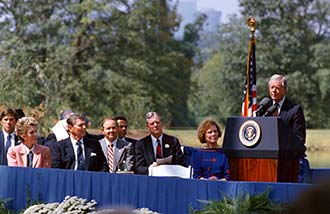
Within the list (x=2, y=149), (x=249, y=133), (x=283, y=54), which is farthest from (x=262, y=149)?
(x=283, y=54)

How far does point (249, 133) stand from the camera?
23.2 ft

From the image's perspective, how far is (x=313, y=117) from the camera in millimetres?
46781

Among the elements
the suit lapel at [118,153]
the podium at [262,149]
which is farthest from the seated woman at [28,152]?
the podium at [262,149]

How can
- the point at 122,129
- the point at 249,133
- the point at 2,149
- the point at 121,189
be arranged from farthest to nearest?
the point at 122,129, the point at 2,149, the point at 121,189, the point at 249,133

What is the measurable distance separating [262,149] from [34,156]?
2.20 metres

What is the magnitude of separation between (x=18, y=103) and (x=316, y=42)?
108 feet

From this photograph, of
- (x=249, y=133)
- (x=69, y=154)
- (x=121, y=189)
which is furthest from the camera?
(x=69, y=154)

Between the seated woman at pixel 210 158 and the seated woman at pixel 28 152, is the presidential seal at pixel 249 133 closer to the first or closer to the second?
the seated woman at pixel 210 158

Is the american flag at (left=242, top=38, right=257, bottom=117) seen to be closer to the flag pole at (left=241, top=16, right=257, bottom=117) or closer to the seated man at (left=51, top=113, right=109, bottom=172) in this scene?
the flag pole at (left=241, top=16, right=257, bottom=117)

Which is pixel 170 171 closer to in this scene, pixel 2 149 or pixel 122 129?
pixel 122 129

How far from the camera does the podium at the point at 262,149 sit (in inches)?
273

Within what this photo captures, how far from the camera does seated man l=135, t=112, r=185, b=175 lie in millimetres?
8148

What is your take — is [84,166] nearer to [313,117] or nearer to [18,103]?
[18,103]

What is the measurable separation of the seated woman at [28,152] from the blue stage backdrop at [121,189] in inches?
8.1
